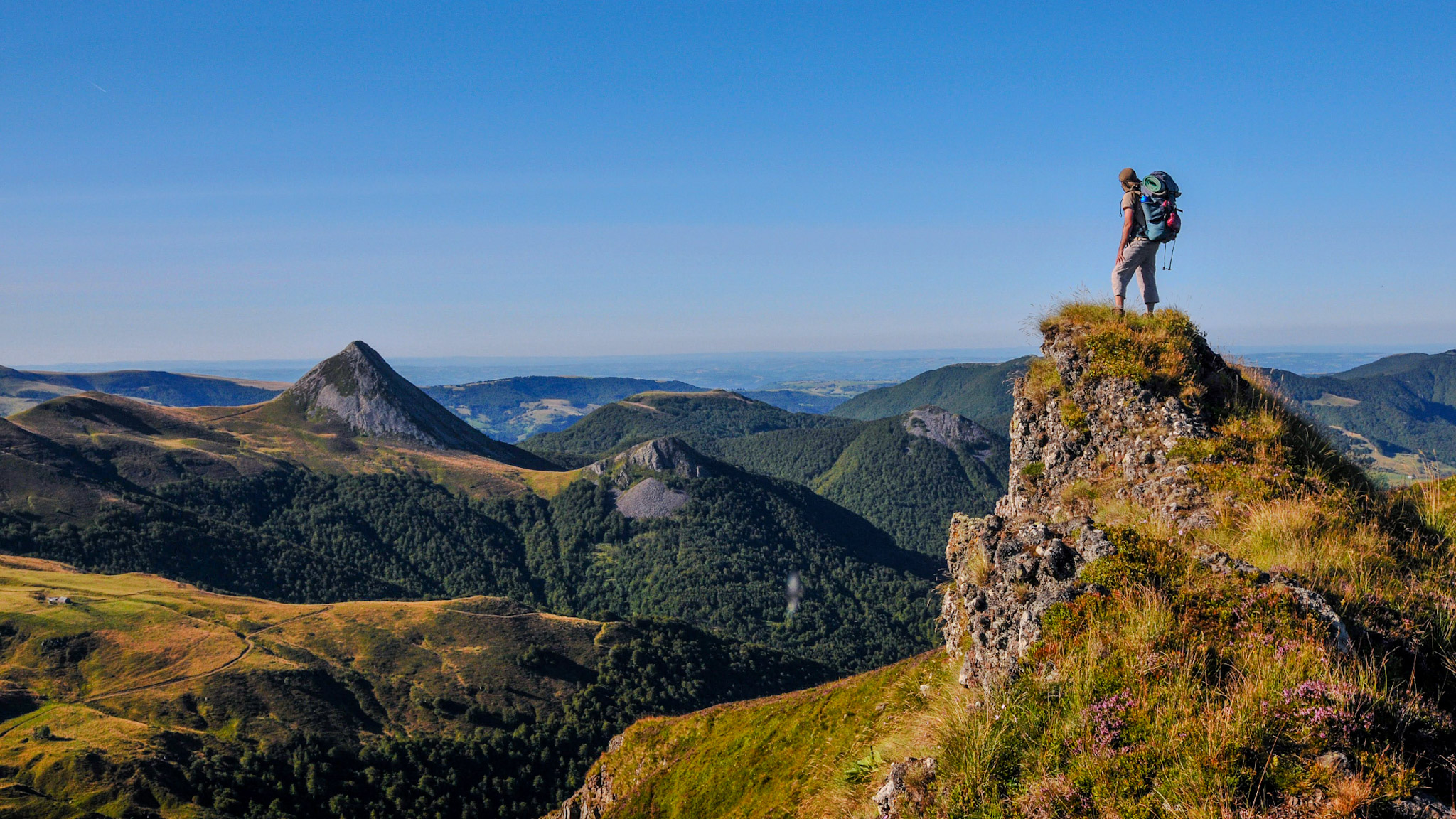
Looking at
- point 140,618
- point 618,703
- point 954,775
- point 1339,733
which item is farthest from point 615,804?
point 140,618

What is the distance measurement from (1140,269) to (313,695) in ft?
533

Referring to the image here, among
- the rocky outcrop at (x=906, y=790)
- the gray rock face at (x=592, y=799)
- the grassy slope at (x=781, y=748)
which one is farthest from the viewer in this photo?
the gray rock face at (x=592, y=799)

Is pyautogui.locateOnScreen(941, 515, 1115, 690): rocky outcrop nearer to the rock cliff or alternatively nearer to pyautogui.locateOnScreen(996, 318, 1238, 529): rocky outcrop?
the rock cliff

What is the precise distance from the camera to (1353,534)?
488 inches

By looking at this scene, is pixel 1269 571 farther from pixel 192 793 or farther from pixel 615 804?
pixel 192 793

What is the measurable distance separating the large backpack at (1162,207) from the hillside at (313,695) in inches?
5416

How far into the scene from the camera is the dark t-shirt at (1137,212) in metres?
19.8

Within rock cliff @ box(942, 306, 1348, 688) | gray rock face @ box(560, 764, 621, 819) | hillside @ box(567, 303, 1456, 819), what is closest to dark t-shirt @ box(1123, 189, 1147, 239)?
hillside @ box(567, 303, 1456, 819)

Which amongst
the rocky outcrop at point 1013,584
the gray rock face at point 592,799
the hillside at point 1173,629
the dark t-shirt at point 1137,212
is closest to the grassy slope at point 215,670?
the gray rock face at point 592,799

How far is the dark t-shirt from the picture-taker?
1975 centimetres

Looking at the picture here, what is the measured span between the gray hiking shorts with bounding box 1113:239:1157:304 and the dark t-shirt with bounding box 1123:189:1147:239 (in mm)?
248

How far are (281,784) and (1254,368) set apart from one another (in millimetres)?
145161

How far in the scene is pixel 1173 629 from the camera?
9461mm

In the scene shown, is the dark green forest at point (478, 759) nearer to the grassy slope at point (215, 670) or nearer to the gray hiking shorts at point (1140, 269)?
the grassy slope at point (215, 670)
